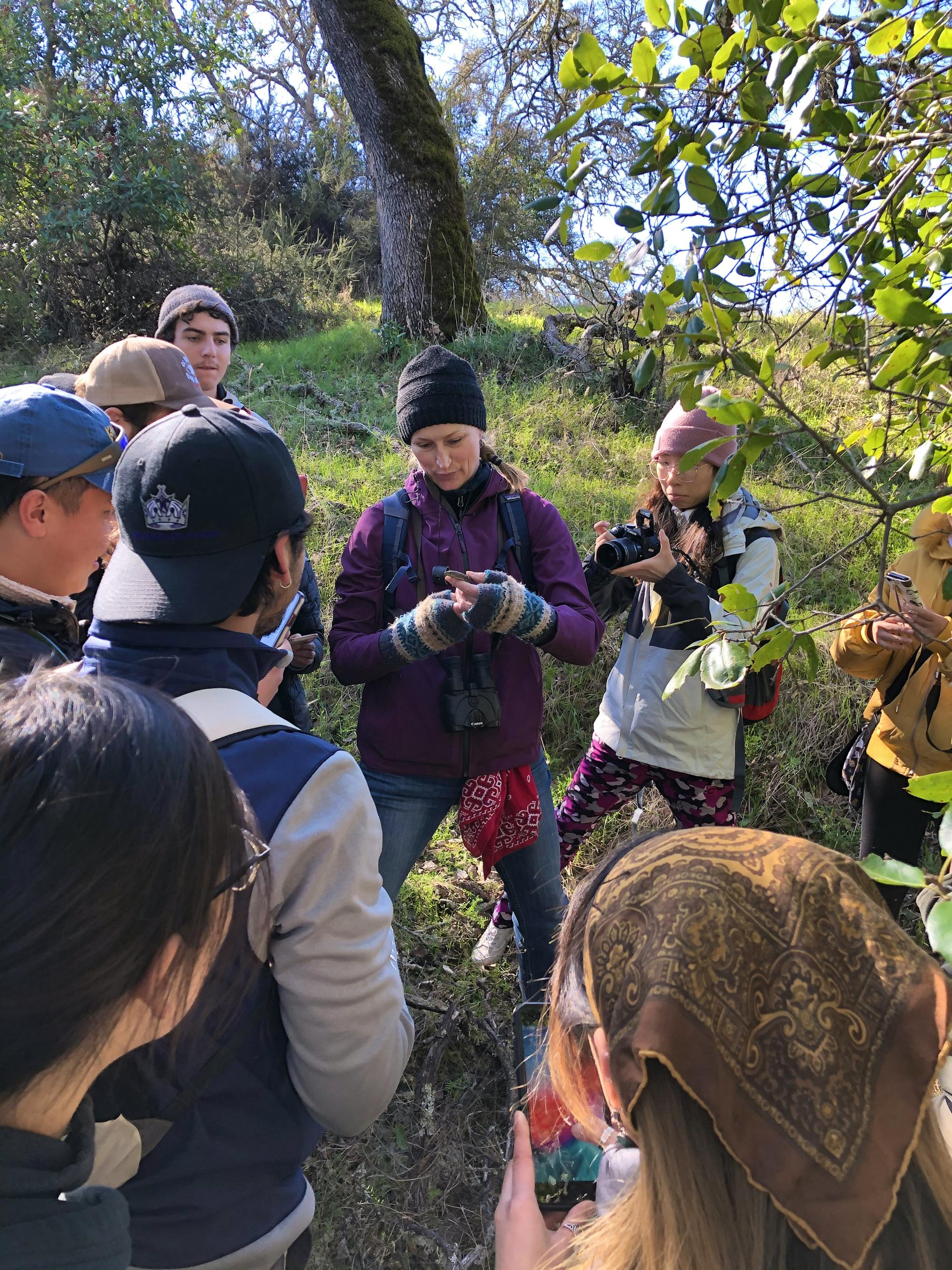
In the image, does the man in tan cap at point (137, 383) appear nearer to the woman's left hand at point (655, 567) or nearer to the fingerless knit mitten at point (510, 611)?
the fingerless knit mitten at point (510, 611)

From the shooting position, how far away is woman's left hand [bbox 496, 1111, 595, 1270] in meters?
1.05

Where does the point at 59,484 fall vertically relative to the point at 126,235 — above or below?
below

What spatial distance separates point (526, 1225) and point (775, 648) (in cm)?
93

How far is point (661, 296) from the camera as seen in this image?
4.35ft

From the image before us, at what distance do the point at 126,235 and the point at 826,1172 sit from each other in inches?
365

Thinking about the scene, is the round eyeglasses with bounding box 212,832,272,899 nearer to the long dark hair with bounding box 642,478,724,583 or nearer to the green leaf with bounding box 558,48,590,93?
the green leaf with bounding box 558,48,590,93

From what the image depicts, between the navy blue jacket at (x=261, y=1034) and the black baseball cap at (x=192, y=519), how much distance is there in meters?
0.06

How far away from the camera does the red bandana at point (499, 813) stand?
7.20ft

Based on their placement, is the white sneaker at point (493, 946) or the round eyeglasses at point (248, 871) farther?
the white sneaker at point (493, 946)

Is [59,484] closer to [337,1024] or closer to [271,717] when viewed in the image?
[271,717]

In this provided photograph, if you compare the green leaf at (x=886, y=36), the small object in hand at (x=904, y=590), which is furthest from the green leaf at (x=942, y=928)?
the green leaf at (x=886, y=36)

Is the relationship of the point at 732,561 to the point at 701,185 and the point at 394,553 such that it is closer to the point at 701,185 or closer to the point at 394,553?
the point at 394,553

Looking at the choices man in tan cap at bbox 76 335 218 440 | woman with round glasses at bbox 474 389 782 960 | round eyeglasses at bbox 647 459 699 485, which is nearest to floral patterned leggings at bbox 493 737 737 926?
woman with round glasses at bbox 474 389 782 960

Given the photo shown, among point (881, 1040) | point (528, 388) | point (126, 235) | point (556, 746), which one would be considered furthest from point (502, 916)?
point (126, 235)
